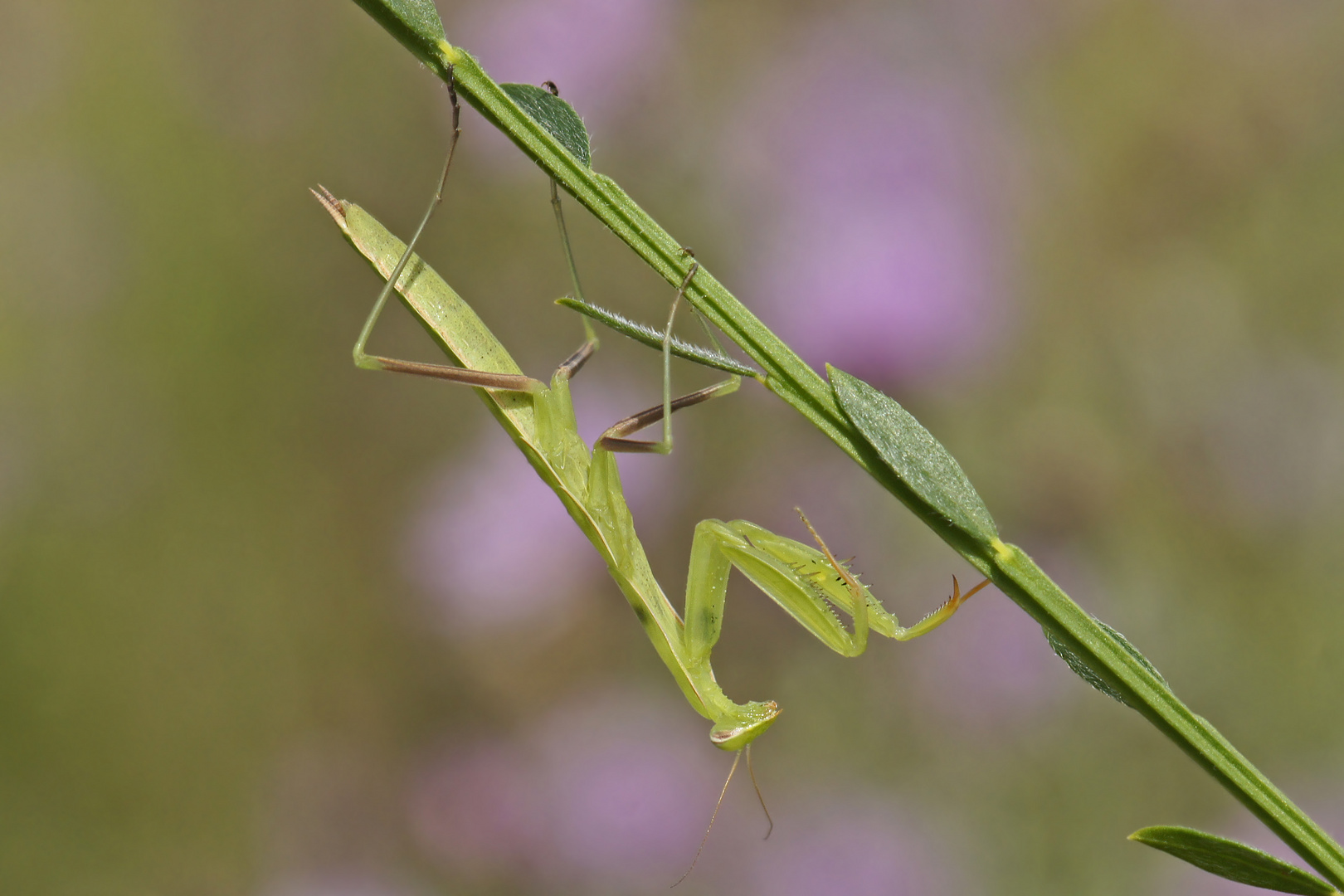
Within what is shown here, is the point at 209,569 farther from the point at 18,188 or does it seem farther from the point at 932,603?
the point at 932,603

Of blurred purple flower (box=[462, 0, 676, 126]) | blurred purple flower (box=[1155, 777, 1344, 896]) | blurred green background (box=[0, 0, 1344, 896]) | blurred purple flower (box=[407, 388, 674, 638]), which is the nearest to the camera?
blurred purple flower (box=[1155, 777, 1344, 896])

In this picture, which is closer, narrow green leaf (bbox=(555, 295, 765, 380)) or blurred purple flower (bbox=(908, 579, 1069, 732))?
narrow green leaf (bbox=(555, 295, 765, 380))

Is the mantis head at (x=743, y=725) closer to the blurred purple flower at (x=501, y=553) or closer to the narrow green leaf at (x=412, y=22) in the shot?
the narrow green leaf at (x=412, y=22)

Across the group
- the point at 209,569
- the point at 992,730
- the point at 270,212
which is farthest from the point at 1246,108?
the point at 209,569

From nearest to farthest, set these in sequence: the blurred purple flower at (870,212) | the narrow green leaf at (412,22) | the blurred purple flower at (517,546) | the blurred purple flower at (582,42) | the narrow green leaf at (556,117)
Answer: the narrow green leaf at (412,22) < the narrow green leaf at (556,117) < the blurred purple flower at (870,212) < the blurred purple flower at (582,42) < the blurred purple flower at (517,546)

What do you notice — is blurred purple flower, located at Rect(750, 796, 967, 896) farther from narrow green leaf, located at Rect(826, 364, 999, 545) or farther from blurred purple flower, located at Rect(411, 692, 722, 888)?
narrow green leaf, located at Rect(826, 364, 999, 545)

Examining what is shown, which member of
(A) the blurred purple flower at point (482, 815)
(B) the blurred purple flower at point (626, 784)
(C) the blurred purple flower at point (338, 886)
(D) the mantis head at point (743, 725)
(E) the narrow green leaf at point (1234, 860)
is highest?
(E) the narrow green leaf at point (1234, 860)

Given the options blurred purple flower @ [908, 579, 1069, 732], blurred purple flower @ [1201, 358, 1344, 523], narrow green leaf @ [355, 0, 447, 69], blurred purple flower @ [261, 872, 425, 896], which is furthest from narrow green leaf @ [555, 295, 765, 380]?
blurred purple flower @ [261, 872, 425, 896]

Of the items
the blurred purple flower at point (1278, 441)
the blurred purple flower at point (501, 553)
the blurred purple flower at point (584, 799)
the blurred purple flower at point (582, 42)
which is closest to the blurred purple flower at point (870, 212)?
the blurred purple flower at point (582, 42)
